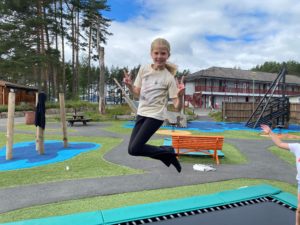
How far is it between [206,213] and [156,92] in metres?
1.68

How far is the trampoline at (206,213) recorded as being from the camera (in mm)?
3176

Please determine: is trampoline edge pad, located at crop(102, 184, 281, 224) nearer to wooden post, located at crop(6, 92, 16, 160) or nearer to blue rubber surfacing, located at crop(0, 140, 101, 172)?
blue rubber surfacing, located at crop(0, 140, 101, 172)

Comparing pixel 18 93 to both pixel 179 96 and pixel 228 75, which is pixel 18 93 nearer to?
pixel 228 75

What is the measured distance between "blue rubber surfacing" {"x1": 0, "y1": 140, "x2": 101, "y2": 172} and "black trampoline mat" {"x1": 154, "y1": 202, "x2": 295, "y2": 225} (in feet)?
15.9

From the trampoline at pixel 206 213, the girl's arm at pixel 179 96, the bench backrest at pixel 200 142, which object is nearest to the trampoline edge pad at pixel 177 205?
the trampoline at pixel 206 213

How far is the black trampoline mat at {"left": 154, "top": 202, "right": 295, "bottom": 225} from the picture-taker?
10.6 ft

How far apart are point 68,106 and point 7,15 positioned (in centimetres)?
989

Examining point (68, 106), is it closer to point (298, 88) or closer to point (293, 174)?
point (293, 174)

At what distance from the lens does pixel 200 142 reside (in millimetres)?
7449

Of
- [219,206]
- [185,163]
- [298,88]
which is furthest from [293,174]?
[298,88]

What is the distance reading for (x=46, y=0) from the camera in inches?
985

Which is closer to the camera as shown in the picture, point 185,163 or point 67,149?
point 185,163

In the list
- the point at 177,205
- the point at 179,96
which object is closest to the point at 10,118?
the point at 177,205

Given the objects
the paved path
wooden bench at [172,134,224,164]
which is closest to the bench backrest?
wooden bench at [172,134,224,164]
